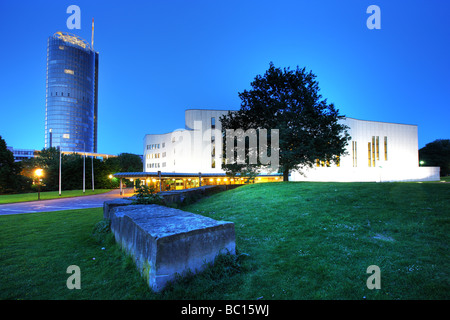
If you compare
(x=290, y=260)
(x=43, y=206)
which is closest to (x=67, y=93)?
(x=43, y=206)

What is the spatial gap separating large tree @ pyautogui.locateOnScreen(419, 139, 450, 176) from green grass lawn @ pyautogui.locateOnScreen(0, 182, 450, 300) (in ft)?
291

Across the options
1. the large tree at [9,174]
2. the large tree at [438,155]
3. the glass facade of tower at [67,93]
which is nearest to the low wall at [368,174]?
the large tree at [438,155]

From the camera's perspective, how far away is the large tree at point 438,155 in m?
70.4

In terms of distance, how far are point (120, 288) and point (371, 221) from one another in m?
7.01

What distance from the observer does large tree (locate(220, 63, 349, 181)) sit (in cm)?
1772

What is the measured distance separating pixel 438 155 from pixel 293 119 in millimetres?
87315

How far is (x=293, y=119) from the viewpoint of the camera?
18.1 metres

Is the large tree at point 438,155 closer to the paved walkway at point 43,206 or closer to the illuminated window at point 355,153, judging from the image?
the illuminated window at point 355,153

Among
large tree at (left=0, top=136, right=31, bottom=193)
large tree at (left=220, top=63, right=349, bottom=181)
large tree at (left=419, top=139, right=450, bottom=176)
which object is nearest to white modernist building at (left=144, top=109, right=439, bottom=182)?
large tree at (left=220, top=63, right=349, bottom=181)

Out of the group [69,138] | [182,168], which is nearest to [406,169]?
[182,168]

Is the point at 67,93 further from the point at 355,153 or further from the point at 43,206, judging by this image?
the point at 355,153

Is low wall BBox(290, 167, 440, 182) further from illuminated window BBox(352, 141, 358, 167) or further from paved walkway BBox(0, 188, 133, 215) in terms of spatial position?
paved walkway BBox(0, 188, 133, 215)

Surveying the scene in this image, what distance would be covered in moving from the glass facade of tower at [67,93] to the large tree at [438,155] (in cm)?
20029

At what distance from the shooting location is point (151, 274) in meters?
3.31
